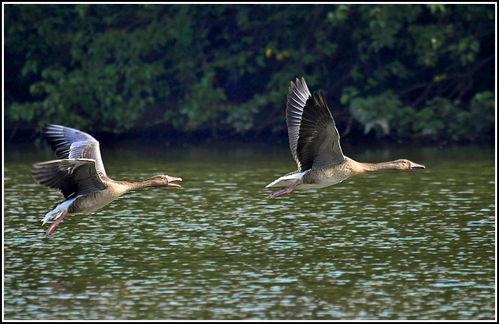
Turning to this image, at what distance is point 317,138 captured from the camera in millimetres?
15367

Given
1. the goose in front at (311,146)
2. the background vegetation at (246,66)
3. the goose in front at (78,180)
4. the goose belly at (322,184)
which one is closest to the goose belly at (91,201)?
the goose in front at (78,180)

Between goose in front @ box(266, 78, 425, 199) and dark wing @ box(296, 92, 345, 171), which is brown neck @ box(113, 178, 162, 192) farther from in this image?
dark wing @ box(296, 92, 345, 171)

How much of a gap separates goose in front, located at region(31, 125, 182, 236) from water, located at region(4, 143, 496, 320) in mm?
830

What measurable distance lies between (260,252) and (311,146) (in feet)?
5.51

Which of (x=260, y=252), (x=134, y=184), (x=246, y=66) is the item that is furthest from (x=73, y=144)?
(x=246, y=66)

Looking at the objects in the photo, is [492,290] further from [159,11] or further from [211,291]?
[159,11]

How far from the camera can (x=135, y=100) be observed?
112ft

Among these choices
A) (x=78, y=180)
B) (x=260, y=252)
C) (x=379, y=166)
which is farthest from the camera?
(x=379, y=166)

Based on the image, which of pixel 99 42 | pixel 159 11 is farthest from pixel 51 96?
pixel 159 11

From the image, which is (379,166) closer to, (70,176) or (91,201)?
(91,201)

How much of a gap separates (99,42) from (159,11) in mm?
2287

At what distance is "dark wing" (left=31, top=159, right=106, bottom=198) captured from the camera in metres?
13.9

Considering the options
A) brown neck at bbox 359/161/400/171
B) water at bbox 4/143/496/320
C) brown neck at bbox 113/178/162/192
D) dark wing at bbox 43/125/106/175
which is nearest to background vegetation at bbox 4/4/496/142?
water at bbox 4/143/496/320

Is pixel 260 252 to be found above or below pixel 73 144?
below
